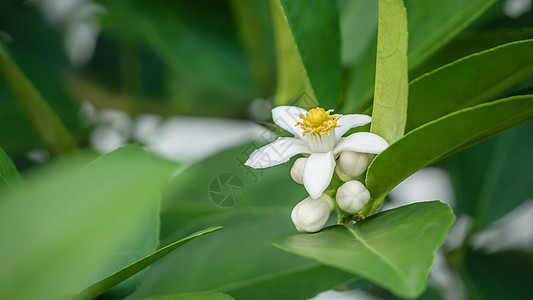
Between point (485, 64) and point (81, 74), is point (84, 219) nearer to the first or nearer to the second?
point (485, 64)

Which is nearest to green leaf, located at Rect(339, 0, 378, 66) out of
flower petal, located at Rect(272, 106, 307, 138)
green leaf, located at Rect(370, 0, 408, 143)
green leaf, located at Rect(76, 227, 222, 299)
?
flower petal, located at Rect(272, 106, 307, 138)

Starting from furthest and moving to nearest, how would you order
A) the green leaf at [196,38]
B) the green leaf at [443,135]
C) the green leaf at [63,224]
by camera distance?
1. the green leaf at [196,38]
2. the green leaf at [443,135]
3. the green leaf at [63,224]

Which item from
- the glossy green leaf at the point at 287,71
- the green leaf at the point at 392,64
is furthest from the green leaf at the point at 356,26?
the green leaf at the point at 392,64

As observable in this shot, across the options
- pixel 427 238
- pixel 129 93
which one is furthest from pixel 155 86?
pixel 427 238

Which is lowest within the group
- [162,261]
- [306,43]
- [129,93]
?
[162,261]

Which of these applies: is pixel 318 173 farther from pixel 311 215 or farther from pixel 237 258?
pixel 237 258

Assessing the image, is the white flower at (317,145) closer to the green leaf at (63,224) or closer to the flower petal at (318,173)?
the flower petal at (318,173)

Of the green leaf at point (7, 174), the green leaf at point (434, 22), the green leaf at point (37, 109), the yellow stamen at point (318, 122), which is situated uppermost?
the green leaf at point (37, 109)
